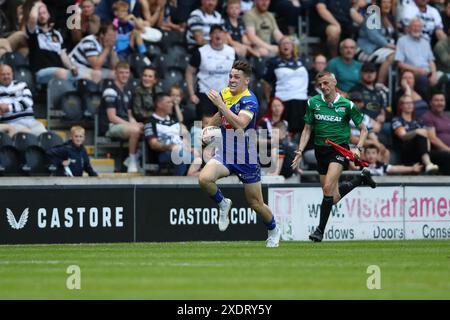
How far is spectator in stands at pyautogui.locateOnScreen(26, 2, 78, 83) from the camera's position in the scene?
21812 millimetres

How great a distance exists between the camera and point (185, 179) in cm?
2056

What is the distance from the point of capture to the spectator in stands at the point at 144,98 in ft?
72.3

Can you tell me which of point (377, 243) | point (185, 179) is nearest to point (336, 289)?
point (377, 243)

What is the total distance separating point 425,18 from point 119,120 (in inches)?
331

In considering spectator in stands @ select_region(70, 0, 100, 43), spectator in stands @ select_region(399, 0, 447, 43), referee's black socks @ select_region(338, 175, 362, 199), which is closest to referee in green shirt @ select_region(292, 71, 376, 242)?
referee's black socks @ select_region(338, 175, 362, 199)

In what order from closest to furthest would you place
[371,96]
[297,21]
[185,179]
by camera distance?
[185,179], [371,96], [297,21]

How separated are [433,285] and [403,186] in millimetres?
9157

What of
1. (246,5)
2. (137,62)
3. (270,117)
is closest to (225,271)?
(270,117)

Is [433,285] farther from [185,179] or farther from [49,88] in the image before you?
[49,88]

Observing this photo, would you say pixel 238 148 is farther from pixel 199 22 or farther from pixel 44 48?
pixel 199 22

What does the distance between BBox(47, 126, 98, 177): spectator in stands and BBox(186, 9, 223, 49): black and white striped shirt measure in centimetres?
446

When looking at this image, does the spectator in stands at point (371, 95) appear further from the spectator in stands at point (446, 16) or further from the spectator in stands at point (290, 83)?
the spectator in stands at point (446, 16)

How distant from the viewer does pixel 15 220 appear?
739 inches

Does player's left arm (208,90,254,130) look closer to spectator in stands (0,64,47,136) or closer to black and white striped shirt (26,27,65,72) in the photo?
spectator in stands (0,64,47,136)
